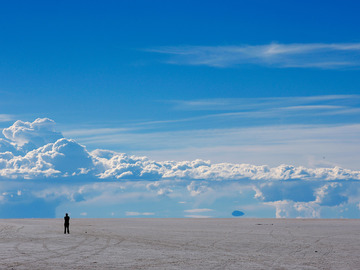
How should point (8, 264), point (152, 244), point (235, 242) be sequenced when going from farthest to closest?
point (235, 242) → point (152, 244) → point (8, 264)

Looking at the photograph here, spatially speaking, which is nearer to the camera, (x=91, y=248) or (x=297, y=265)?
(x=297, y=265)

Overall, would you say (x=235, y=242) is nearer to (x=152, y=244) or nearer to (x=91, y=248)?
(x=152, y=244)

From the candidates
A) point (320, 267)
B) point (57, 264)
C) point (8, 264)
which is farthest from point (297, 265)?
point (8, 264)

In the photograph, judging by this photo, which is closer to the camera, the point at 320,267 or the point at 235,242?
the point at 320,267

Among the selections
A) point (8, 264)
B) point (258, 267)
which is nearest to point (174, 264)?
point (258, 267)

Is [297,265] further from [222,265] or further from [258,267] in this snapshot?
[222,265]

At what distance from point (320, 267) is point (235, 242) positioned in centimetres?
1670

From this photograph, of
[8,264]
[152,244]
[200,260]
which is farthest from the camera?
[152,244]

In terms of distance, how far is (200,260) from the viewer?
31938 millimetres

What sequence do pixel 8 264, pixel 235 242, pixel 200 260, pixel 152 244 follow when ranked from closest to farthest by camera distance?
pixel 8 264 < pixel 200 260 < pixel 152 244 < pixel 235 242

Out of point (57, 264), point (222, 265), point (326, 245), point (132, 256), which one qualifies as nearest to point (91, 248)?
point (132, 256)

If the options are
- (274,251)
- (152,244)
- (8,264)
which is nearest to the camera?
(8,264)

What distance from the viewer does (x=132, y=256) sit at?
1320 inches

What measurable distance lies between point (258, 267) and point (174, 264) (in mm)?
4973
